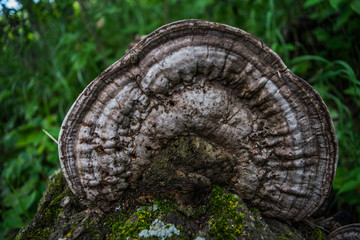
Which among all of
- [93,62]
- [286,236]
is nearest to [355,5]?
[286,236]

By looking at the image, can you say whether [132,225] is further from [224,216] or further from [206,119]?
[206,119]

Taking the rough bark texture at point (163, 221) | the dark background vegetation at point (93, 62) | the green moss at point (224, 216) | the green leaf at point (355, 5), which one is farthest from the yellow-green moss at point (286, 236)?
the green leaf at point (355, 5)

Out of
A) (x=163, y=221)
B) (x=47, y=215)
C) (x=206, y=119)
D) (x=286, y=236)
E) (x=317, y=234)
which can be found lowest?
(x=317, y=234)

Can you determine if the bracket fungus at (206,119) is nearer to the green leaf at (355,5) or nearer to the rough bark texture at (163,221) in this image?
the rough bark texture at (163,221)

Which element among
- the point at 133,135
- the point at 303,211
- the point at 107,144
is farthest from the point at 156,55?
the point at 303,211

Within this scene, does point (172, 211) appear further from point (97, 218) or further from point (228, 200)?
point (97, 218)

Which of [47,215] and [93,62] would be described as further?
[93,62]
